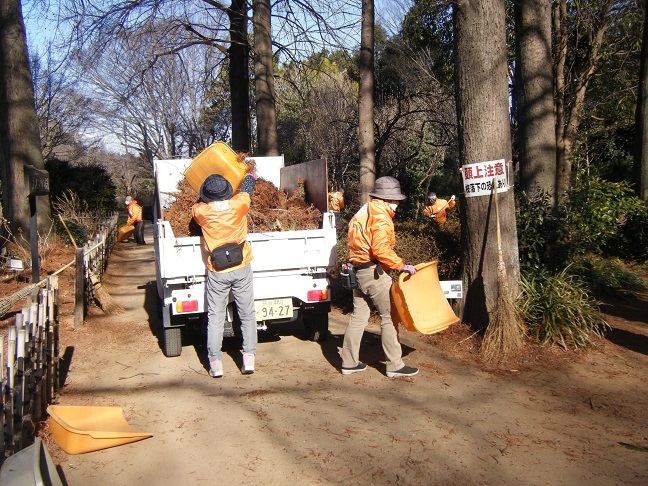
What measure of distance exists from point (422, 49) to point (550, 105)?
12.7m

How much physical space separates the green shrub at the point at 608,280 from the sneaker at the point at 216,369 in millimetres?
4511

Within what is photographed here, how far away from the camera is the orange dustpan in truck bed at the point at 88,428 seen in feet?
13.8

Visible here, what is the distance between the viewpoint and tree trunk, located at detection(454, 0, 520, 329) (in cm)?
641

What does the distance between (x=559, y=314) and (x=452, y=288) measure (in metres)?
1.07

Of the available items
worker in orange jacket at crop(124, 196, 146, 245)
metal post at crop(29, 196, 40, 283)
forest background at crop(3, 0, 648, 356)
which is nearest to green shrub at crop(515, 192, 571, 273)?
forest background at crop(3, 0, 648, 356)

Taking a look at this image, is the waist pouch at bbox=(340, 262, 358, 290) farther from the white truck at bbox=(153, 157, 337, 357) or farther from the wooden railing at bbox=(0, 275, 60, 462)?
the wooden railing at bbox=(0, 275, 60, 462)

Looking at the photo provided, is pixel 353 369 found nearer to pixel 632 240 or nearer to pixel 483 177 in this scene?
pixel 483 177

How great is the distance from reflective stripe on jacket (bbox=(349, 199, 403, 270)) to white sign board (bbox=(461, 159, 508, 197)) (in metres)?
1.38

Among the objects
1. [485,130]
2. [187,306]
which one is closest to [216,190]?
[187,306]

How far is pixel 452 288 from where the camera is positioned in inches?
245

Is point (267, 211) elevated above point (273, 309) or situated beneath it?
elevated above

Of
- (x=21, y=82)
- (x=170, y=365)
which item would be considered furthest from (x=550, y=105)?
(x=21, y=82)

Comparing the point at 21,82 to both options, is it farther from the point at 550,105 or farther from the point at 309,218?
the point at 550,105

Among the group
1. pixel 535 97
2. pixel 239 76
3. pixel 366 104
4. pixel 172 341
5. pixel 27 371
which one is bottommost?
pixel 172 341
